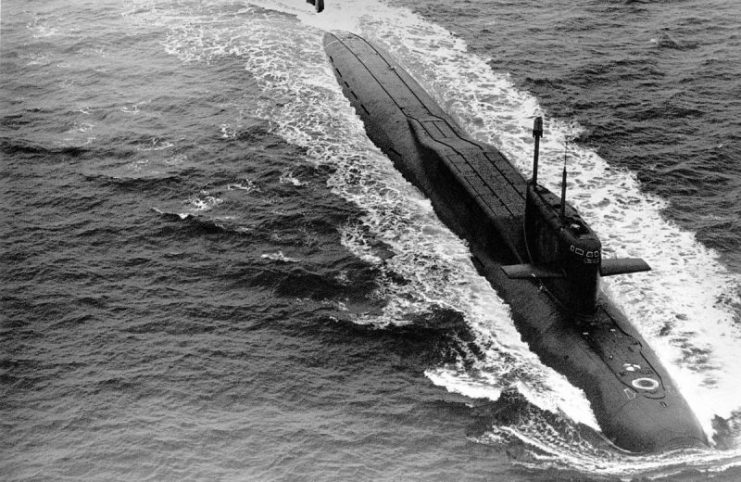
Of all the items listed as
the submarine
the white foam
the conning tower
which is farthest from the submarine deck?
the conning tower

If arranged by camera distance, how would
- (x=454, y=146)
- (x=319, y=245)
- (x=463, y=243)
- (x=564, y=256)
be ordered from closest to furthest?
(x=564, y=256)
(x=319, y=245)
(x=463, y=243)
(x=454, y=146)

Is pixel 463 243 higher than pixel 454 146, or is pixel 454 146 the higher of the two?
pixel 454 146

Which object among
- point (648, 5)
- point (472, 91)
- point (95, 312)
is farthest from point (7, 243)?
point (648, 5)

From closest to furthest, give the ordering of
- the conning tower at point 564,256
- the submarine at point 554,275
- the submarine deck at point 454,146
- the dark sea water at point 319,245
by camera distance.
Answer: the dark sea water at point 319,245 → the submarine at point 554,275 → the conning tower at point 564,256 → the submarine deck at point 454,146

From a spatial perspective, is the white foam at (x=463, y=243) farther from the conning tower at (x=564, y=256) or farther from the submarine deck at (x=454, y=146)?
the conning tower at (x=564, y=256)

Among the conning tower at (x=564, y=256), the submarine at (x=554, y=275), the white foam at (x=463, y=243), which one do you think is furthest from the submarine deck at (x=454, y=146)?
the conning tower at (x=564, y=256)

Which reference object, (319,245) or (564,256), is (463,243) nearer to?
(319,245)

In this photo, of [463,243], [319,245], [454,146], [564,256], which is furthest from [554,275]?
[454,146]

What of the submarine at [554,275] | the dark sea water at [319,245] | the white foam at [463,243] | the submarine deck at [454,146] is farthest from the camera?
the submarine deck at [454,146]
